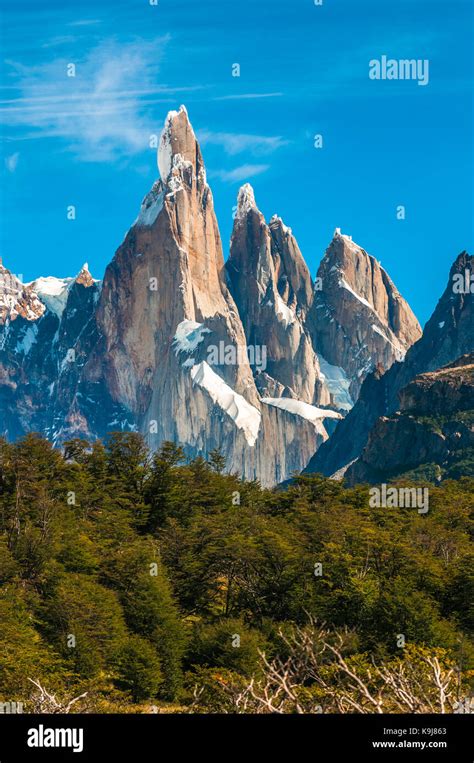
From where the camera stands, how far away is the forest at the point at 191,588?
5475 cm

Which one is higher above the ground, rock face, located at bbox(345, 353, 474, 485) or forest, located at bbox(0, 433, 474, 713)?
rock face, located at bbox(345, 353, 474, 485)

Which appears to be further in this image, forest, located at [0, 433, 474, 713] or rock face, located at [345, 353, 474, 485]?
rock face, located at [345, 353, 474, 485]

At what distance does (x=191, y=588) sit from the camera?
70.2 m

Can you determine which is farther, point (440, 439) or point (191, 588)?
point (440, 439)

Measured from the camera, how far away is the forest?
180ft

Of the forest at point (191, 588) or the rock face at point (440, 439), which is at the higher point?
the rock face at point (440, 439)

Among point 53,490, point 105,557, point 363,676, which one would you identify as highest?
point 53,490

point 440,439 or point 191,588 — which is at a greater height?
point 440,439

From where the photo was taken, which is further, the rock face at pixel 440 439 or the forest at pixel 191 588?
the rock face at pixel 440 439

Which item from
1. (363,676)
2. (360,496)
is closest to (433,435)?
(360,496)

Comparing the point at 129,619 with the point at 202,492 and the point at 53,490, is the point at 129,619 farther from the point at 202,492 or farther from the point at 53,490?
the point at 202,492
